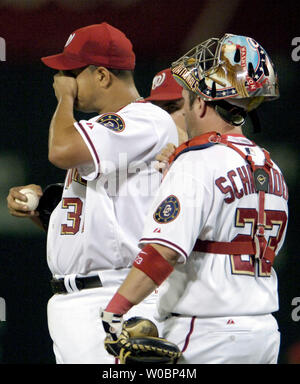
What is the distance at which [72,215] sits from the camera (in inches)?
93.9

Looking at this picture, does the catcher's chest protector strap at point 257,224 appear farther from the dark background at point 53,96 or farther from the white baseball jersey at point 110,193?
the dark background at point 53,96

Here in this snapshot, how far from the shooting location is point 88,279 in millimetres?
2355

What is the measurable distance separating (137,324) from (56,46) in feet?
7.46

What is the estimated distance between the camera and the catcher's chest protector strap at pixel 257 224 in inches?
73.3

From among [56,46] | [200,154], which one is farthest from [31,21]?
[200,154]

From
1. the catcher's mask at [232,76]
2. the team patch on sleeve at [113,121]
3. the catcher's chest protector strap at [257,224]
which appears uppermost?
the catcher's mask at [232,76]

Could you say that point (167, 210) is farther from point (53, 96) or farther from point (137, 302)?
point (53, 96)

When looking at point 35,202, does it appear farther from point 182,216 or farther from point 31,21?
point 31,21

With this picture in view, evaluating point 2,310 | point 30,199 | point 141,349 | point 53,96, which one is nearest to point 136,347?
point 141,349

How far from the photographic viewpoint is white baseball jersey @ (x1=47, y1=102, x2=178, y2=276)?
2.27 metres

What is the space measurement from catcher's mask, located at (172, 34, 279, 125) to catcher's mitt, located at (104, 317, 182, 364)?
70cm

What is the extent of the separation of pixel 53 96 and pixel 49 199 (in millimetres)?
1123

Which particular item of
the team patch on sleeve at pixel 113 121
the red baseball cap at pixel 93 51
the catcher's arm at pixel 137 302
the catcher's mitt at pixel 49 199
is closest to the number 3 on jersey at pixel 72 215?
the team patch on sleeve at pixel 113 121

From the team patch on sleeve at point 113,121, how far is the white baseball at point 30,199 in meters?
0.57
